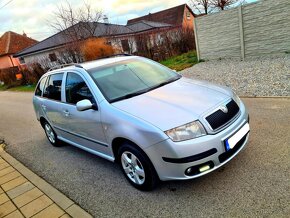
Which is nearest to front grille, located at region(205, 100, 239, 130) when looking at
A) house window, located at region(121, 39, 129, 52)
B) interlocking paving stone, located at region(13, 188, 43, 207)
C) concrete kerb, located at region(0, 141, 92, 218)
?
concrete kerb, located at region(0, 141, 92, 218)

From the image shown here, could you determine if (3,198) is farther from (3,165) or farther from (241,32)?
(241,32)

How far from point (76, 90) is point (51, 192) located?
1.59 m

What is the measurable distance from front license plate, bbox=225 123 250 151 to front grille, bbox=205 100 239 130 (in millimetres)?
200

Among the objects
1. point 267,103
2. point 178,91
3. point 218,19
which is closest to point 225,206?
point 178,91

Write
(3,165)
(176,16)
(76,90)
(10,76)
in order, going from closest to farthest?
1. (76,90)
2. (3,165)
3. (10,76)
4. (176,16)

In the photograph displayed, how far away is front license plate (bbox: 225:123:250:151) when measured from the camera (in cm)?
310

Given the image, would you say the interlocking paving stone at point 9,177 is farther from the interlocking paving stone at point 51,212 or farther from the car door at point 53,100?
the interlocking paving stone at point 51,212

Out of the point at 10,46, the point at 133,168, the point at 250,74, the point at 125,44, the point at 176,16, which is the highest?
the point at 10,46

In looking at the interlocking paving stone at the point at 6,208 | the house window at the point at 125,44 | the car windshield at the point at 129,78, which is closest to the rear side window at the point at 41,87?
the car windshield at the point at 129,78

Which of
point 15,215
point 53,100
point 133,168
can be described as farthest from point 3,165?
point 133,168

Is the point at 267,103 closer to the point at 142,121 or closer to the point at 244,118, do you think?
the point at 244,118

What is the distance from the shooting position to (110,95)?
146 inches

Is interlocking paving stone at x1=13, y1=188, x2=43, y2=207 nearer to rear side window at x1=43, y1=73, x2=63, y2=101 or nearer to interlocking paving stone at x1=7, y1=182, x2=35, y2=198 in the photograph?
interlocking paving stone at x1=7, y1=182, x2=35, y2=198

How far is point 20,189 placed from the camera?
4.09 meters
